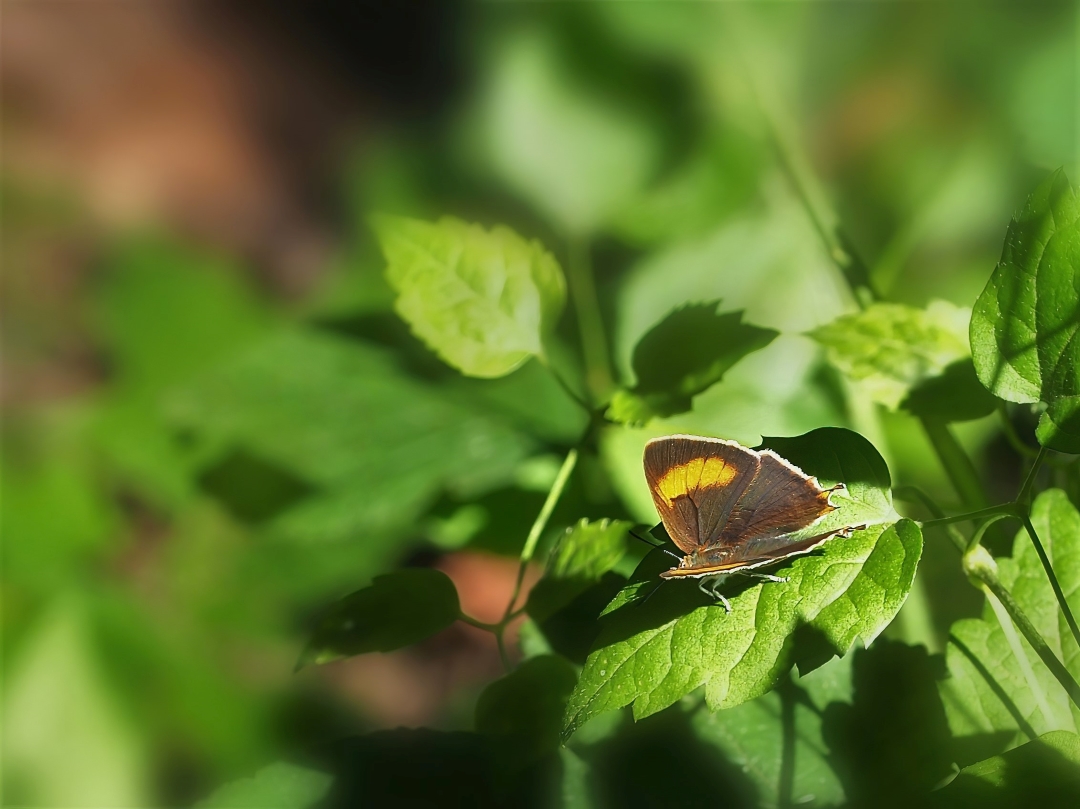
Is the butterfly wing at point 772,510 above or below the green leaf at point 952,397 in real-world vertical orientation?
above

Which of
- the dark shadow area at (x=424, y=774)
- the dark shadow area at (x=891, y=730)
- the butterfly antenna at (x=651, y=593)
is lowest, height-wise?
the dark shadow area at (x=891, y=730)

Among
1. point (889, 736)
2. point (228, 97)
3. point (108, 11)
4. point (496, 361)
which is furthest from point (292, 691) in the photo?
point (108, 11)

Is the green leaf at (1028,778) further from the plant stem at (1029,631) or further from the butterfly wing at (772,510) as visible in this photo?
the butterfly wing at (772,510)


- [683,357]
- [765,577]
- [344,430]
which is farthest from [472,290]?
[765,577]

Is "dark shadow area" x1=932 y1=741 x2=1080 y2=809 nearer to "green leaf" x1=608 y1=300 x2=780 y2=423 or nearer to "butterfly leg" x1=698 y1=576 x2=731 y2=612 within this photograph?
"butterfly leg" x1=698 y1=576 x2=731 y2=612

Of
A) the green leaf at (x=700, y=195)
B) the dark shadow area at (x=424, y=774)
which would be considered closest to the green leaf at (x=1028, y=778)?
the dark shadow area at (x=424, y=774)

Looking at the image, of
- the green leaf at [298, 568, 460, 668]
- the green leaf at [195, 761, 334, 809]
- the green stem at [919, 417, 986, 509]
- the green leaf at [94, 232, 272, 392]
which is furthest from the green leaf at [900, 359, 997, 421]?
the green leaf at [94, 232, 272, 392]
